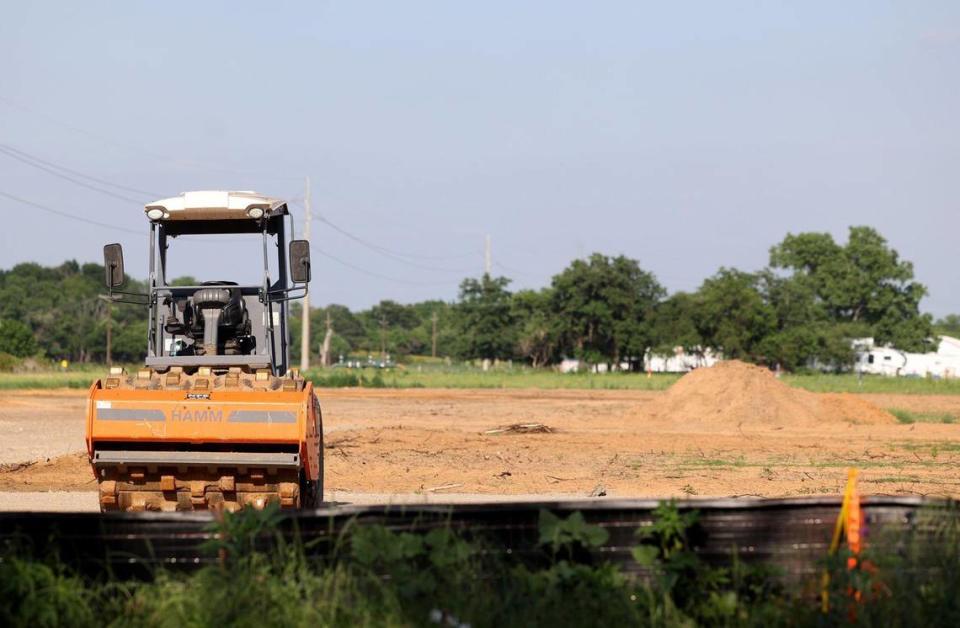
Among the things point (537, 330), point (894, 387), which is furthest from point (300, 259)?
point (537, 330)

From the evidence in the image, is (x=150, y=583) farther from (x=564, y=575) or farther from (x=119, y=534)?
(x=564, y=575)

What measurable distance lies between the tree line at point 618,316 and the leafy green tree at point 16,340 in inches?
4.4

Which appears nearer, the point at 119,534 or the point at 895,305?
the point at 119,534

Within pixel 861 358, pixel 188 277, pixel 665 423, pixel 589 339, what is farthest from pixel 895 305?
pixel 188 277

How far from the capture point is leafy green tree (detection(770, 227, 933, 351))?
141 metres

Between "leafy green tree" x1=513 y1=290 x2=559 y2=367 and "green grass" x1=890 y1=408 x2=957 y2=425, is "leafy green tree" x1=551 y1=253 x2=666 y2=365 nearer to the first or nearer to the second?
"leafy green tree" x1=513 y1=290 x2=559 y2=367

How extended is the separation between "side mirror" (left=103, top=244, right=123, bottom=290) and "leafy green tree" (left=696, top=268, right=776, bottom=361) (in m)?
88.5

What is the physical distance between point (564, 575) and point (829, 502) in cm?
174

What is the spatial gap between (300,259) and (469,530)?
5.32 metres

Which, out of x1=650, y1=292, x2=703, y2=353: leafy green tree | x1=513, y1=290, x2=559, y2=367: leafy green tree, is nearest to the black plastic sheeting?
x1=650, y1=292, x2=703, y2=353: leafy green tree

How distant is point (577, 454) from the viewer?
2458 centimetres

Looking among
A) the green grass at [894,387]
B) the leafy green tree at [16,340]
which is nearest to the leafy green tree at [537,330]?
the green grass at [894,387]

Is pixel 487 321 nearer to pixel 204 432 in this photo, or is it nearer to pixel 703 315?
A: pixel 703 315

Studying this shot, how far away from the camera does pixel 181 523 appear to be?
7.62 metres
